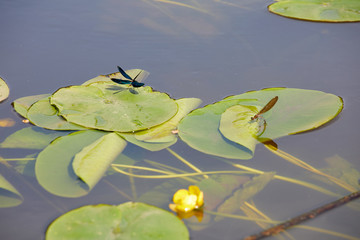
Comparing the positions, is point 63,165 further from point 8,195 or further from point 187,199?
point 187,199

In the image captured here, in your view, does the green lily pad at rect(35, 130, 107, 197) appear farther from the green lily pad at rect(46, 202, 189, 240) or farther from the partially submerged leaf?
the green lily pad at rect(46, 202, 189, 240)

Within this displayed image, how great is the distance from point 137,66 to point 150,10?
2.95ft

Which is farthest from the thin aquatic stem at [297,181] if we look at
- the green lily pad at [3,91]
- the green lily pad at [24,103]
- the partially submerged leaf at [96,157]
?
the green lily pad at [3,91]

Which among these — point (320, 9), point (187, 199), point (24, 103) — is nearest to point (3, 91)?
point (24, 103)

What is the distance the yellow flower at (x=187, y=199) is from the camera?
1381 millimetres

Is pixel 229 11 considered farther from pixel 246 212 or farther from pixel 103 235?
Answer: pixel 103 235

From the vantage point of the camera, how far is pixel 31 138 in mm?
1736

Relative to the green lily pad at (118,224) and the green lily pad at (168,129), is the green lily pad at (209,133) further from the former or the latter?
the green lily pad at (118,224)

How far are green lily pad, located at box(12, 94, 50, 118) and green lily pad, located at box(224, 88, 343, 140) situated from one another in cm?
101

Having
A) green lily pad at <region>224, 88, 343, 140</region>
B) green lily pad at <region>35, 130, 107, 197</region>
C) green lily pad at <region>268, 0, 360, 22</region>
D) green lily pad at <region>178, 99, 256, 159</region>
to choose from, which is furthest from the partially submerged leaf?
green lily pad at <region>268, 0, 360, 22</region>

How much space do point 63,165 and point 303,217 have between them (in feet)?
3.24

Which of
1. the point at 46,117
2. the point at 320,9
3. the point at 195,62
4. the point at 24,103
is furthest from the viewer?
the point at 320,9

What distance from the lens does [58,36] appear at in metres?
2.60

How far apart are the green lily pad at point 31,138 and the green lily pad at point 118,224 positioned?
50 cm
